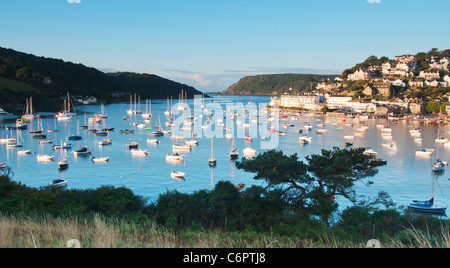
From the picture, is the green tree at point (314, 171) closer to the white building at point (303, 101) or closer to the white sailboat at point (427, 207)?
the white sailboat at point (427, 207)

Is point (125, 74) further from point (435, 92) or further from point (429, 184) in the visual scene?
point (429, 184)

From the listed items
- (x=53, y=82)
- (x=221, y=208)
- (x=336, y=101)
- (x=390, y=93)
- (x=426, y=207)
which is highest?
(x=53, y=82)

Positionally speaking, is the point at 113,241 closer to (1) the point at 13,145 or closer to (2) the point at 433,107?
(1) the point at 13,145

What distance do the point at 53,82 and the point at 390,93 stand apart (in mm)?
69546

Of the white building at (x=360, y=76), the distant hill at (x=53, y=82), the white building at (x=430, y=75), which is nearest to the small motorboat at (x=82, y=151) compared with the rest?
the distant hill at (x=53, y=82)

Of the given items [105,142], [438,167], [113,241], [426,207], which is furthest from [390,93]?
[113,241]

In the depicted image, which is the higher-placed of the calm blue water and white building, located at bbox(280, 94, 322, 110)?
white building, located at bbox(280, 94, 322, 110)

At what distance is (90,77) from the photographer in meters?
91.1

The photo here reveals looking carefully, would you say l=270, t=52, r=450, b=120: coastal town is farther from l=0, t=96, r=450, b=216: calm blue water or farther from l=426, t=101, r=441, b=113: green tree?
l=0, t=96, r=450, b=216: calm blue water

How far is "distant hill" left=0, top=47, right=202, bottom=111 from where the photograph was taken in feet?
206

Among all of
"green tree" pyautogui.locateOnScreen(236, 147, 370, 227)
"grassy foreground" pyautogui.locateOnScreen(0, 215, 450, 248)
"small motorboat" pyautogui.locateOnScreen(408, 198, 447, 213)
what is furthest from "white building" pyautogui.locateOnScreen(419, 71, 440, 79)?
"grassy foreground" pyautogui.locateOnScreen(0, 215, 450, 248)

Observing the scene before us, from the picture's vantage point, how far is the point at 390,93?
6562 centimetres

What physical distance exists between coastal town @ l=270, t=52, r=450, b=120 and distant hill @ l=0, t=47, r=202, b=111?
4541 centimetres
